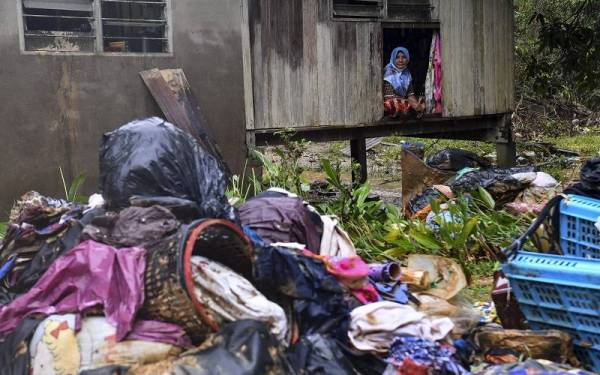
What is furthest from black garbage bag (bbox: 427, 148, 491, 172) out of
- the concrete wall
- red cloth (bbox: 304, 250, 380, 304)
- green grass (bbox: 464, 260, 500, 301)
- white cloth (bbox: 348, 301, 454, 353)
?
white cloth (bbox: 348, 301, 454, 353)

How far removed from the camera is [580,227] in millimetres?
3691

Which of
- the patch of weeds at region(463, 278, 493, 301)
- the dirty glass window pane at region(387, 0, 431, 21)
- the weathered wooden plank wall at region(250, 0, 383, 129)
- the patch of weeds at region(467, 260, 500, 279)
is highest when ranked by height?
the dirty glass window pane at region(387, 0, 431, 21)

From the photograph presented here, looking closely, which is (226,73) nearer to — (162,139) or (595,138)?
(162,139)

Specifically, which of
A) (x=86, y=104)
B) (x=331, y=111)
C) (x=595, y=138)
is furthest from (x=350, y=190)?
(x=595, y=138)

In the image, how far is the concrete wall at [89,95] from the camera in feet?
22.1

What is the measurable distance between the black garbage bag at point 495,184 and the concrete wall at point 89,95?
101 inches

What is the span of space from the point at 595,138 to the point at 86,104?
13271mm

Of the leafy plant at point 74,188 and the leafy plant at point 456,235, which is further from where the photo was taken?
the leafy plant at point 74,188

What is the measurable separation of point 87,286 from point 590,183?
287 centimetres

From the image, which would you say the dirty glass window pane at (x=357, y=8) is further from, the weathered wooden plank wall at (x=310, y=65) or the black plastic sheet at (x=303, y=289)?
the black plastic sheet at (x=303, y=289)

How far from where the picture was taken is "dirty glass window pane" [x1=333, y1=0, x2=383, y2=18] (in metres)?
8.34

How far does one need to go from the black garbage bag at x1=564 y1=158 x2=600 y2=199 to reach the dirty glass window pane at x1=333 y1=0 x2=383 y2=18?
193 inches

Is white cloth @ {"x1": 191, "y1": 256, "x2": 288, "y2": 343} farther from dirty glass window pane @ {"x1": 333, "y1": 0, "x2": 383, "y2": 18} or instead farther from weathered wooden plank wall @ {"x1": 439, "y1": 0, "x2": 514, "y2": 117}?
weathered wooden plank wall @ {"x1": 439, "y1": 0, "x2": 514, "y2": 117}

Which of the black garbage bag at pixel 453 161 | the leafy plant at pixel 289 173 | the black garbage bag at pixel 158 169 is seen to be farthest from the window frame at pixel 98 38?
the black garbage bag at pixel 453 161
